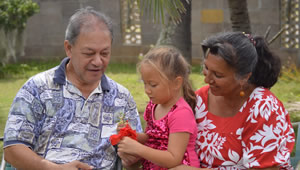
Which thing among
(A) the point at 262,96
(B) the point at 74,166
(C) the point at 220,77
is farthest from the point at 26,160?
(A) the point at 262,96

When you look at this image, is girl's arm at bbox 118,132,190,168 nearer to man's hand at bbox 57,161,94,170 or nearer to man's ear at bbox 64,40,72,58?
man's hand at bbox 57,161,94,170

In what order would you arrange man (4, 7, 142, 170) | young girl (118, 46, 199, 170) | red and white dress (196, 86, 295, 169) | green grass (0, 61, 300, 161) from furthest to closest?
green grass (0, 61, 300, 161)
man (4, 7, 142, 170)
young girl (118, 46, 199, 170)
red and white dress (196, 86, 295, 169)

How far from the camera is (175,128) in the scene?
275 cm

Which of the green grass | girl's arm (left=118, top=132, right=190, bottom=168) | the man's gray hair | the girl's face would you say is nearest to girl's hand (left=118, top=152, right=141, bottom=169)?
girl's arm (left=118, top=132, right=190, bottom=168)

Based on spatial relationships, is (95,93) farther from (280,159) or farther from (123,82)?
(123,82)

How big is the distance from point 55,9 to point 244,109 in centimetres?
1150

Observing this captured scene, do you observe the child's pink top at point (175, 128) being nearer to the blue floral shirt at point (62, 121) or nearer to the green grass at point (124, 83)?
the blue floral shirt at point (62, 121)

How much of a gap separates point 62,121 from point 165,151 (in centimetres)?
73

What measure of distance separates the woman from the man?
666 millimetres

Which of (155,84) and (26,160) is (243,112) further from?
(26,160)

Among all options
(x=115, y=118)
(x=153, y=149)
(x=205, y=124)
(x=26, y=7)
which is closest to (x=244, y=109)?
(x=205, y=124)

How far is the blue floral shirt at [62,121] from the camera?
9.37 ft

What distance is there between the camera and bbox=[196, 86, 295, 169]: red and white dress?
2611 millimetres

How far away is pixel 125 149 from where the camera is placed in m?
2.70
